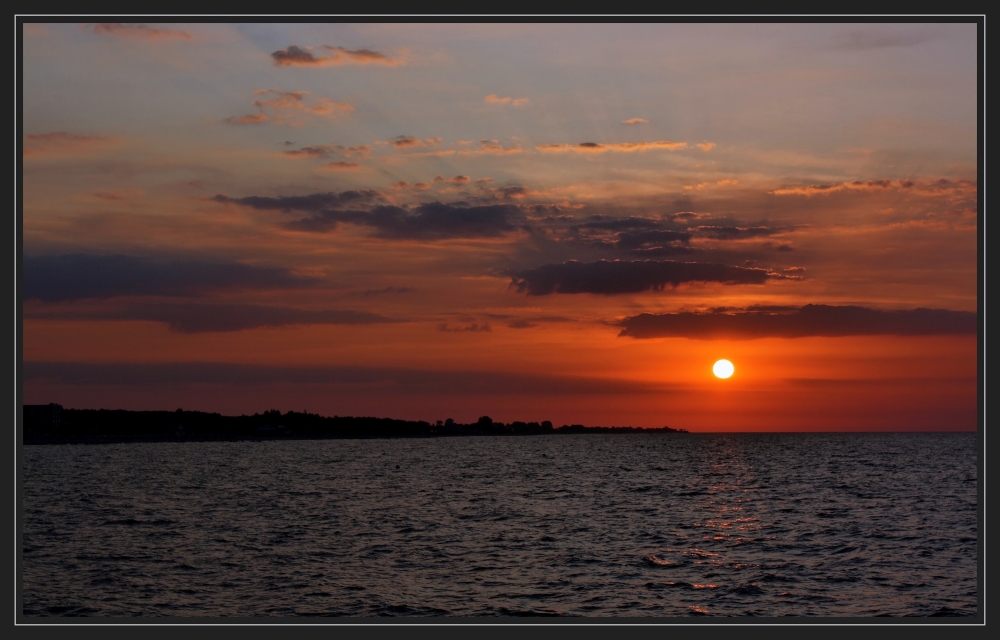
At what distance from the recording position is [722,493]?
9250 cm

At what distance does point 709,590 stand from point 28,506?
205 ft

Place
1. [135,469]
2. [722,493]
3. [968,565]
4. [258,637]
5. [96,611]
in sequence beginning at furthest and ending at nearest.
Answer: [135,469] < [722,493] < [968,565] < [96,611] < [258,637]

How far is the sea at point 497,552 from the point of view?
3734cm

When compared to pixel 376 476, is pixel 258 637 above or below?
above

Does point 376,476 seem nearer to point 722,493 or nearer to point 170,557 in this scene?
point 722,493

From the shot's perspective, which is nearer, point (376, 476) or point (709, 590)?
point (709, 590)

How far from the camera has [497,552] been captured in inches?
1948

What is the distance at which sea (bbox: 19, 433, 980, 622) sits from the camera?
37.3 meters

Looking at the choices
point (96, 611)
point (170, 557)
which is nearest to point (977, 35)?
point (96, 611)

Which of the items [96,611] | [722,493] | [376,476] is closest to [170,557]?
[96,611]

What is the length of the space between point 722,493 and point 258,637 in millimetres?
75901

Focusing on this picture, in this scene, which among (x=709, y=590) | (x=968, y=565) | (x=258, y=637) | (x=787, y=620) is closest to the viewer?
(x=258, y=637)

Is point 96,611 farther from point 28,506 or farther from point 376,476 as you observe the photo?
point 376,476

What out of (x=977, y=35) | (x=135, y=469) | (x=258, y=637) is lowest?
(x=135, y=469)
